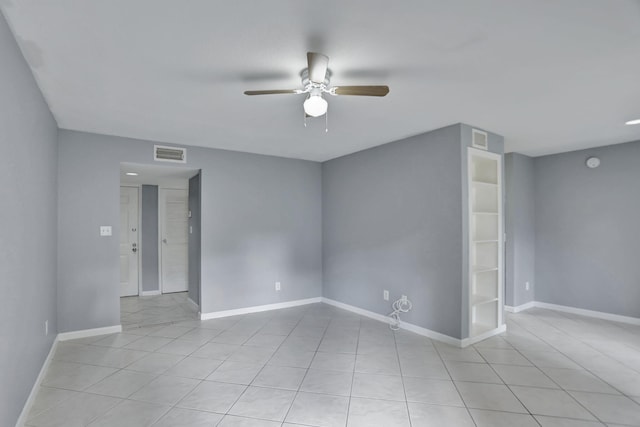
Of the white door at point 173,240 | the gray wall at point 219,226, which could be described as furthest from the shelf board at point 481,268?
the white door at point 173,240

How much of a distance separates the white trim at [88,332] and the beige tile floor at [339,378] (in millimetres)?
109

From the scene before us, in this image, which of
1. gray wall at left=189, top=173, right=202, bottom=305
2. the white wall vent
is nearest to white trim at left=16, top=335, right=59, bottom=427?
gray wall at left=189, top=173, right=202, bottom=305

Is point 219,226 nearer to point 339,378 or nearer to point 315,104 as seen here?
point 339,378

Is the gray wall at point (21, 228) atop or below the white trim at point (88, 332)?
atop

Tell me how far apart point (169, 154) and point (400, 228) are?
3127 millimetres

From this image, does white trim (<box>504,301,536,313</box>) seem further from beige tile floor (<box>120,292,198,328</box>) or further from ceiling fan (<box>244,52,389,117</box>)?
beige tile floor (<box>120,292,198,328</box>)

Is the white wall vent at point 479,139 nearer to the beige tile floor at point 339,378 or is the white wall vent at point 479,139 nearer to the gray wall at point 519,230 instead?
the gray wall at point 519,230

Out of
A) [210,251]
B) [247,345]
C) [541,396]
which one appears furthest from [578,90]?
[210,251]

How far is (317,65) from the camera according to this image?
1976mm

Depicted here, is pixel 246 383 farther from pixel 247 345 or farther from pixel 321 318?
pixel 321 318

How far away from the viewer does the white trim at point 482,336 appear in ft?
11.4

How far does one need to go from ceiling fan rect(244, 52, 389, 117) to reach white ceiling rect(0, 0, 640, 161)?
9 cm

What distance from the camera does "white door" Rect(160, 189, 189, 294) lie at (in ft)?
20.3

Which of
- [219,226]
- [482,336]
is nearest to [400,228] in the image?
[482,336]
